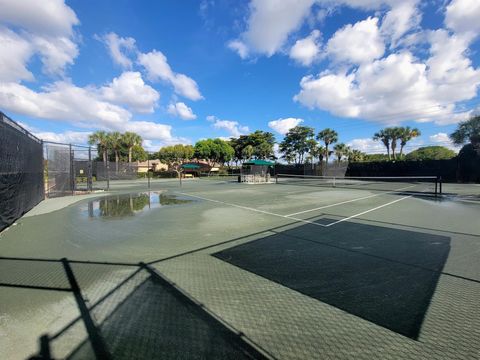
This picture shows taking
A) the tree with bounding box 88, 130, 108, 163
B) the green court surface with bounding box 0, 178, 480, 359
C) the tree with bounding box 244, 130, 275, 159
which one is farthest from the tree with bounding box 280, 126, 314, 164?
the green court surface with bounding box 0, 178, 480, 359

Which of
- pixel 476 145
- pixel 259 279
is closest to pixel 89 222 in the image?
pixel 259 279

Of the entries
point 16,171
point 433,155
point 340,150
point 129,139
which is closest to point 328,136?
point 340,150

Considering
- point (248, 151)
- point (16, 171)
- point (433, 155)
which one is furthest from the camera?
point (433, 155)

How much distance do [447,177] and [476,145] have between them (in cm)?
567

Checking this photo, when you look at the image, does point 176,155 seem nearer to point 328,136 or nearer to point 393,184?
point 328,136

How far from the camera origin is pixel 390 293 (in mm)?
3271

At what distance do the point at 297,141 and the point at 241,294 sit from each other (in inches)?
2214

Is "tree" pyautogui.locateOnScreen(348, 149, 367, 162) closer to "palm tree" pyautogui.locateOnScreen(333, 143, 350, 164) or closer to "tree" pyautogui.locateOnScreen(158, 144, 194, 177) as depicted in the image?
"palm tree" pyautogui.locateOnScreen(333, 143, 350, 164)

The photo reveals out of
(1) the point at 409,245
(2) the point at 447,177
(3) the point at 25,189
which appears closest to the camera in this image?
(1) the point at 409,245

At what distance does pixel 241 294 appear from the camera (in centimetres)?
328

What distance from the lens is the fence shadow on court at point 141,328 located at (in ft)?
7.26

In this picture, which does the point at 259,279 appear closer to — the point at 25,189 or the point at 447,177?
the point at 25,189

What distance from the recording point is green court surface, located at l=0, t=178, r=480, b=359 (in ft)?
7.61

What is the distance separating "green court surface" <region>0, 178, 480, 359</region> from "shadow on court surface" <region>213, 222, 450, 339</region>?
0.02m
